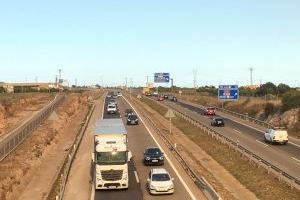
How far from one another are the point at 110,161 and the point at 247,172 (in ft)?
42.7

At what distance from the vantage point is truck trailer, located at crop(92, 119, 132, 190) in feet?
95.5

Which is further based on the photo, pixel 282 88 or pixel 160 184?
pixel 282 88

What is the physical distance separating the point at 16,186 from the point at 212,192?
15.3m

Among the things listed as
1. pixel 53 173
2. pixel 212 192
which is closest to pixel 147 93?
pixel 53 173

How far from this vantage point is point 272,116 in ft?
266

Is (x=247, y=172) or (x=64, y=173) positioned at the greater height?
(x=64, y=173)

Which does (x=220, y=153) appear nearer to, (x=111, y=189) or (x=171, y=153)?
(x=171, y=153)

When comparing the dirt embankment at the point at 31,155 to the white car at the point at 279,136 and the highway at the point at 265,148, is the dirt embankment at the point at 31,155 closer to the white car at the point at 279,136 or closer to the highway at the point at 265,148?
the highway at the point at 265,148

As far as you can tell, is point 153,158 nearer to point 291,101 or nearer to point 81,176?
point 81,176

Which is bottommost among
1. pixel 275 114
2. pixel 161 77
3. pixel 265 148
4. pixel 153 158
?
pixel 265 148

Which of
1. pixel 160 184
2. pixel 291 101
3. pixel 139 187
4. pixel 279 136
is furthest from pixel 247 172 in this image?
pixel 291 101

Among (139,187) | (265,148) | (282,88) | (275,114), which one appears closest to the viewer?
(139,187)

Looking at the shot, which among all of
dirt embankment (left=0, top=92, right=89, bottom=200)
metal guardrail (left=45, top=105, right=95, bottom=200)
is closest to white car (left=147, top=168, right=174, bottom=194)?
metal guardrail (left=45, top=105, right=95, bottom=200)

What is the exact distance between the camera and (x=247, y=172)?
36906 mm
